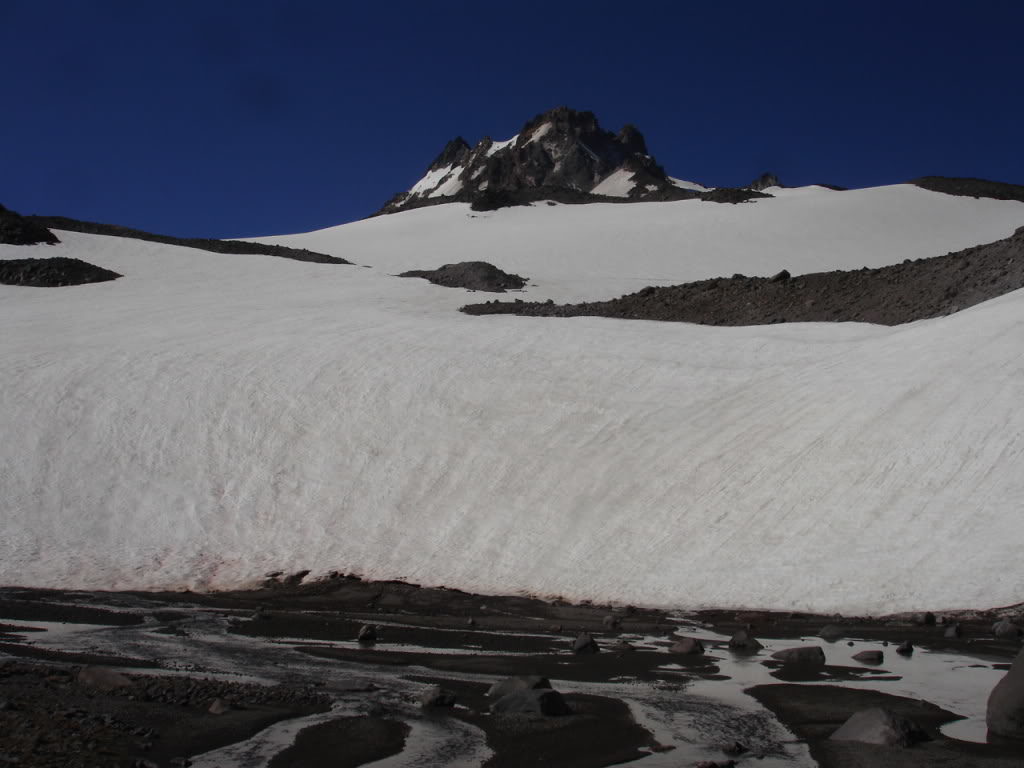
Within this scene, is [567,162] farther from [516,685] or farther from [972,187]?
[516,685]

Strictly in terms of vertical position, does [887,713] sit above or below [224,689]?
above

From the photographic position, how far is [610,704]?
27.0 feet

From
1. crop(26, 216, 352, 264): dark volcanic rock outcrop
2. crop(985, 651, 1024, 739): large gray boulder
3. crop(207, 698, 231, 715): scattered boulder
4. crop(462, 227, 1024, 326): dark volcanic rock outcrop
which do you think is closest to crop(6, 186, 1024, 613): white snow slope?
crop(462, 227, 1024, 326): dark volcanic rock outcrop

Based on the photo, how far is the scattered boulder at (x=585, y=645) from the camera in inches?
430

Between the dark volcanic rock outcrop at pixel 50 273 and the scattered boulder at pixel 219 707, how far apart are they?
104 ft

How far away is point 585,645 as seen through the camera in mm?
10961

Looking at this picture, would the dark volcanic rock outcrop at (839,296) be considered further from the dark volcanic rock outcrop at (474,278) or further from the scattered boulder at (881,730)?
the scattered boulder at (881,730)

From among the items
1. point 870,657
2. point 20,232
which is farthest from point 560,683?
point 20,232

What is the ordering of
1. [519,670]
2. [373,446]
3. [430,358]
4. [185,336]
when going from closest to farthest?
[519,670] → [373,446] → [430,358] → [185,336]

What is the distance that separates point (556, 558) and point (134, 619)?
6.91 metres

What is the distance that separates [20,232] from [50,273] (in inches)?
272

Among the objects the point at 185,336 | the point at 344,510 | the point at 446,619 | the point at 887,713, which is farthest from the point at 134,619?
the point at 185,336

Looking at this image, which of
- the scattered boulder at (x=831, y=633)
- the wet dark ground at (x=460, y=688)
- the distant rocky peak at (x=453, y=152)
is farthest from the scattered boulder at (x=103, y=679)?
the distant rocky peak at (x=453, y=152)

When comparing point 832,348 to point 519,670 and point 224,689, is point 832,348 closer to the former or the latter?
point 519,670
